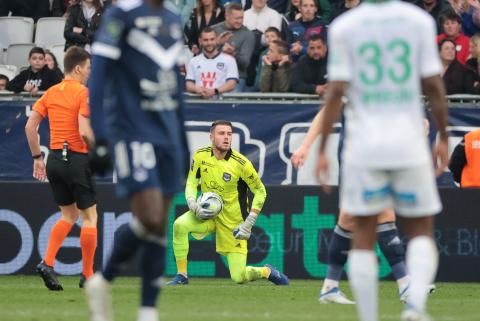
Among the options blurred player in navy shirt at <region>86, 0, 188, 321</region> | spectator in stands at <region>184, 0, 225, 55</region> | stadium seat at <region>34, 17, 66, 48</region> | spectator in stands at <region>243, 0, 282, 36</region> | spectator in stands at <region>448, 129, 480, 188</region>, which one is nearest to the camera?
blurred player in navy shirt at <region>86, 0, 188, 321</region>

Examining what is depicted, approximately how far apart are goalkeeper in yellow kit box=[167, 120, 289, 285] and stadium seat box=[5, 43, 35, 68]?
613cm

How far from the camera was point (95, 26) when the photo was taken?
64.7ft

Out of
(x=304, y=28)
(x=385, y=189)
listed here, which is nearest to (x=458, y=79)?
(x=304, y=28)

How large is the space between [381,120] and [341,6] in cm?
1210

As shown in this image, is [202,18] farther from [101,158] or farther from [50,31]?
[101,158]

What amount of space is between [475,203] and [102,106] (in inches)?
332

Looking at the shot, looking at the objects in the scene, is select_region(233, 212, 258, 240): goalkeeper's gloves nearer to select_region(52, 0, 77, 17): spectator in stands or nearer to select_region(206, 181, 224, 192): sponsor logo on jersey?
select_region(206, 181, 224, 192): sponsor logo on jersey

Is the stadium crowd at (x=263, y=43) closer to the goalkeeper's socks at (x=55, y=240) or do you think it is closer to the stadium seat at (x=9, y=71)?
the stadium seat at (x=9, y=71)

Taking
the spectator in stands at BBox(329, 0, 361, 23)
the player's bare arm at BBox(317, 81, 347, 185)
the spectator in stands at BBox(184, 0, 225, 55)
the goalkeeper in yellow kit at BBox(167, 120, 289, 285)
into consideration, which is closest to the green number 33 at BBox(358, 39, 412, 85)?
the player's bare arm at BBox(317, 81, 347, 185)

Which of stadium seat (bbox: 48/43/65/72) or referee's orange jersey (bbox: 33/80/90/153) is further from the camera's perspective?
stadium seat (bbox: 48/43/65/72)

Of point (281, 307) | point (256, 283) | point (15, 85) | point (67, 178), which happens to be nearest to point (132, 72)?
point (281, 307)

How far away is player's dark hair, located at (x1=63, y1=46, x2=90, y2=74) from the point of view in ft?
43.8

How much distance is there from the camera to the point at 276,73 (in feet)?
59.5

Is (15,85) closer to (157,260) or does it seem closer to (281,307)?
(281,307)
